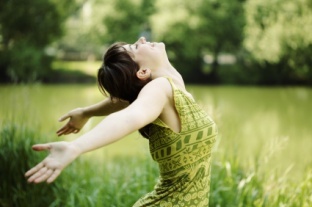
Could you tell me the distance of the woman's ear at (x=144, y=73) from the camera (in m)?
1.79

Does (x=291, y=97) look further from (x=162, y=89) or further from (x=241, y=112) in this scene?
(x=162, y=89)

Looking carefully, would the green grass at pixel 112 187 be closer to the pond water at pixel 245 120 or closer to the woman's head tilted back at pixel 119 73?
the pond water at pixel 245 120

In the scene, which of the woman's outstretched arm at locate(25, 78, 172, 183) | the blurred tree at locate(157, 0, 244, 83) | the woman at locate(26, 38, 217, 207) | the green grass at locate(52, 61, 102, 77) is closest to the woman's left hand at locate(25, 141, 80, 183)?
the woman's outstretched arm at locate(25, 78, 172, 183)

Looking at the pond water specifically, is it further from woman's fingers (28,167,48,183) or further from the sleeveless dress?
woman's fingers (28,167,48,183)

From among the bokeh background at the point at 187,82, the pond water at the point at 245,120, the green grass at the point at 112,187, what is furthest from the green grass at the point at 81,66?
the green grass at the point at 112,187

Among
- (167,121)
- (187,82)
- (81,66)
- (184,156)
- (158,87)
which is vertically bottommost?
(187,82)

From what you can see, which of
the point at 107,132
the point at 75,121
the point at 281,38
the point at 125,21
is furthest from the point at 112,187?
the point at 125,21

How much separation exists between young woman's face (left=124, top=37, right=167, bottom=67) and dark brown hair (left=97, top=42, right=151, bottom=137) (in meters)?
0.02

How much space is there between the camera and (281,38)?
20.9 meters

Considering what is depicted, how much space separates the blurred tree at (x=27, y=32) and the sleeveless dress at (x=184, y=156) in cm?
2127

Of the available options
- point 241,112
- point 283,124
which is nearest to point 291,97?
point 241,112

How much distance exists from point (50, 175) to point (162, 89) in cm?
53

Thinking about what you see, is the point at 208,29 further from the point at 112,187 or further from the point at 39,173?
the point at 39,173

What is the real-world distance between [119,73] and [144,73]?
0.10 metres
